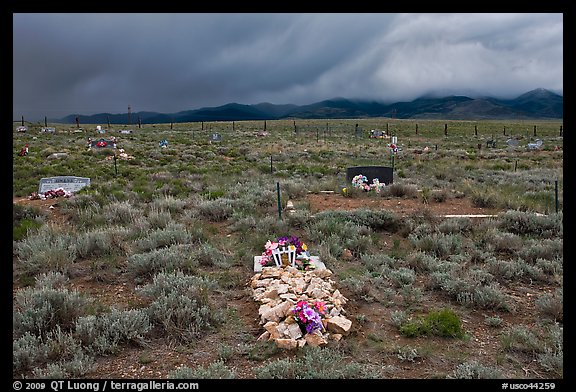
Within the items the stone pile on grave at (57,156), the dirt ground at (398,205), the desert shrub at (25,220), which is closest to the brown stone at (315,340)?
the dirt ground at (398,205)

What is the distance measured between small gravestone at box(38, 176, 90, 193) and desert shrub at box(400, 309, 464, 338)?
40.8 feet

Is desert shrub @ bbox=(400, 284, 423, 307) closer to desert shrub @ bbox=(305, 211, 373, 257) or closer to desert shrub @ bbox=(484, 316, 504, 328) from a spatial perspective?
desert shrub @ bbox=(484, 316, 504, 328)

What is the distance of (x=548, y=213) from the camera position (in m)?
9.88

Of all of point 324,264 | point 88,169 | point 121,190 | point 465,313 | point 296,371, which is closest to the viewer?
point 296,371

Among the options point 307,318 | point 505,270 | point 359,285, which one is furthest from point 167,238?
point 505,270

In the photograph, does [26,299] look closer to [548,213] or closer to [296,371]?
[296,371]

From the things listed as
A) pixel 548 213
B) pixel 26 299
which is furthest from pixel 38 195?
pixel 548 213

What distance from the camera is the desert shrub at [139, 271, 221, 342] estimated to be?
4.65 meters

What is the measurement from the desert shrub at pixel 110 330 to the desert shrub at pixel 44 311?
0.80ft

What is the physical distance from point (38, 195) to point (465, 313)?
44.0 ft

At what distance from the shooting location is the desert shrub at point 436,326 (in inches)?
185

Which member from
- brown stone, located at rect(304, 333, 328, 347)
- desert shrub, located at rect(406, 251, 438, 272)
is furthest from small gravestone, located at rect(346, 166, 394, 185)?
brown stone, located at rect(304, 333, 328, 347)

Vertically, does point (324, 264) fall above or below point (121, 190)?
below

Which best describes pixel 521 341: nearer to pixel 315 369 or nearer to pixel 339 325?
pixel 339 325
